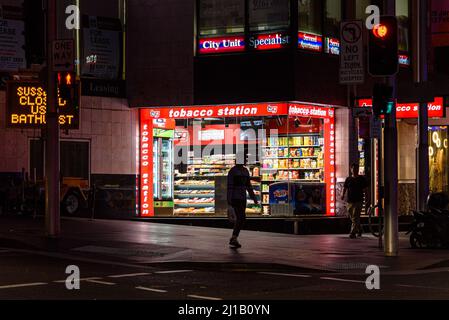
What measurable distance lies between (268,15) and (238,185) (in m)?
9.07

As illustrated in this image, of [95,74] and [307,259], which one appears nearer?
[307,259]

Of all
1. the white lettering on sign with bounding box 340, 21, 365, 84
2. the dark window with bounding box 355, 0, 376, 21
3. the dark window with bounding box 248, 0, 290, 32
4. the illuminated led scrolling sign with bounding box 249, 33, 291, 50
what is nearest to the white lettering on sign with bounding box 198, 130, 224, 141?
the illuminated led scrolling sign with bounding box 249, 33, 291, 50

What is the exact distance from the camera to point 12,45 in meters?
26.7

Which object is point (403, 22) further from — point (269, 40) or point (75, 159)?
point (75, 159)

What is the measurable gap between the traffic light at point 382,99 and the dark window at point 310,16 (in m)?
9.25

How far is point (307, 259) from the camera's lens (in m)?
17.0

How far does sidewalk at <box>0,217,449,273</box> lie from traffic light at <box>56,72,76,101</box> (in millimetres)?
3081

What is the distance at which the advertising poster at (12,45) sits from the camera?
26.5 meters

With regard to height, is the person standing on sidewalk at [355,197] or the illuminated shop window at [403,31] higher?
the illuminated shop window at [403,31]

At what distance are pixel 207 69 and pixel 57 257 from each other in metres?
12.1

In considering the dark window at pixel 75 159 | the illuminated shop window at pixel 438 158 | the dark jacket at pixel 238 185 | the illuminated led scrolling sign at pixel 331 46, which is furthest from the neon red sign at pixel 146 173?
the illuminated shop window at pixel 438 158

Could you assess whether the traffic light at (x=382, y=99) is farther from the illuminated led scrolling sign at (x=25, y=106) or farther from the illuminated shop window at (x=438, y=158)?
the illuminated shop window at (x=438, y=158)
